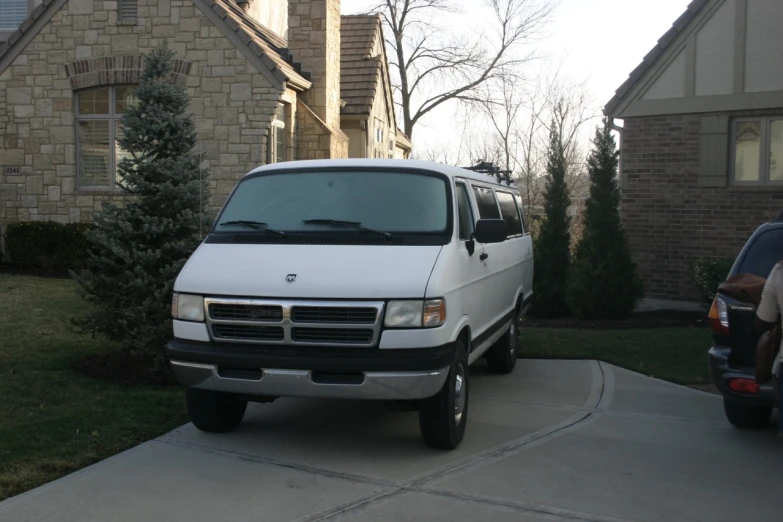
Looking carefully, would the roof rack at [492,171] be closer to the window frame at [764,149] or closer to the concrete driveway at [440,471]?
the concrete driveway at [440,471]

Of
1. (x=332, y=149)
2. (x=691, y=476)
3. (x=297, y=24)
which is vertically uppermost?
(x=297, y=24)

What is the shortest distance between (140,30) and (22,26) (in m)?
2.42

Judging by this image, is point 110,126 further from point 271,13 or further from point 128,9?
point 271,13

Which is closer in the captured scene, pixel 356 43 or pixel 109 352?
pixel 109 352

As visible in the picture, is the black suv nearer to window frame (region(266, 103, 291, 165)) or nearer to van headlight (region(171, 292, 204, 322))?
van headlight (region(171, 292, 204, 322))

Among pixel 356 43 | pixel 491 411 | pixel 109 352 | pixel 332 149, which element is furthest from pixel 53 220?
pixel 491 411

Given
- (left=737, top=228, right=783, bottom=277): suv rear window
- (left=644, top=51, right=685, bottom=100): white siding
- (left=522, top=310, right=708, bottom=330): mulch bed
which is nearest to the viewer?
(left=737, top=228, right=783, bottom=277): suv rear window

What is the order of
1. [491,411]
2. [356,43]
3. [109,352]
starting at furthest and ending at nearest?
1. [356,43]
2. [109,352]
3. [491,411]

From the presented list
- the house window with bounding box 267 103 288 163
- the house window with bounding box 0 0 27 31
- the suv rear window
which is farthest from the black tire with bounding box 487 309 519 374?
the house window with bounding box 0 0 27 31

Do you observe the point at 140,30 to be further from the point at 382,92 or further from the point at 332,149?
the point at 382,92

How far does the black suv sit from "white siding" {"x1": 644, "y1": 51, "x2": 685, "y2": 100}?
7.79m

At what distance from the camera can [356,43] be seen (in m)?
23.5

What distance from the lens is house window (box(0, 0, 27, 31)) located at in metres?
19.1

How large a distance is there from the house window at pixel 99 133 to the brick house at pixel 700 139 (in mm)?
9428
